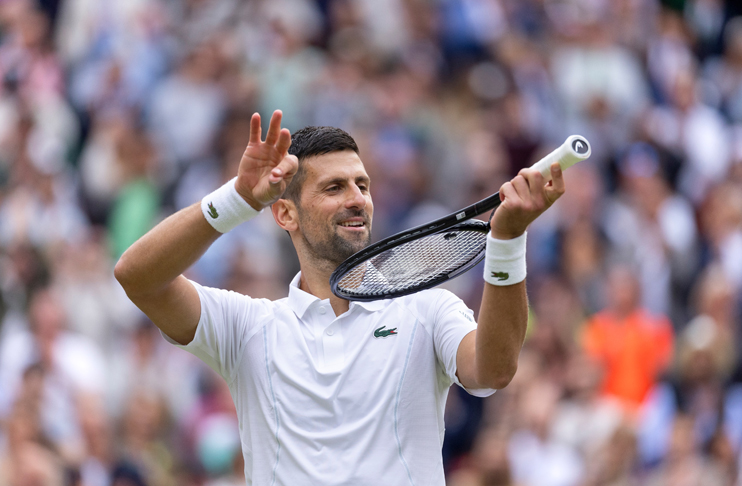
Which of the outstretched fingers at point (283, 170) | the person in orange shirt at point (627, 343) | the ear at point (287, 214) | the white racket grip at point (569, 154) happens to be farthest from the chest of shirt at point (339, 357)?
the person in orange shirt at point (627, 343)

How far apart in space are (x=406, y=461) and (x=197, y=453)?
484 centimetres

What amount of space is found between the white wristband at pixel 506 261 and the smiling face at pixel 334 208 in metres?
0.71

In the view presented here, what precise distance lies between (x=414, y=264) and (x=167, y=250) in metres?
0.91

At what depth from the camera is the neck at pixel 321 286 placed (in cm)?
379

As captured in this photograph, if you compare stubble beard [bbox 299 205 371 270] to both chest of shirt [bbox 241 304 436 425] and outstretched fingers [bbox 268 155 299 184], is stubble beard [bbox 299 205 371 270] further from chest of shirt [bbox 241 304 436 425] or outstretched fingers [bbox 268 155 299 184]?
outstretched fingers [bbox 268 155 299 184]

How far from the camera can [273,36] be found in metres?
11.3

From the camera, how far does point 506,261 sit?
3.13 meters

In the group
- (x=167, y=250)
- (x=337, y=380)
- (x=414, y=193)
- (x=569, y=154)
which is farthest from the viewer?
(x=414, y=193)

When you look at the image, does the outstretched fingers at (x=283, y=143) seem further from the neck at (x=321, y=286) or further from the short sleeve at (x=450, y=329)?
the short sleeve at (x=450, y=329)

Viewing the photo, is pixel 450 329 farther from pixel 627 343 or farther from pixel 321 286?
pixel 627 343

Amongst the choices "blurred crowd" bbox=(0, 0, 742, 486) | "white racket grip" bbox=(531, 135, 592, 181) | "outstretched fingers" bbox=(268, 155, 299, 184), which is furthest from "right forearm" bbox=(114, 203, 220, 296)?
"blurred crowd" bbox=(0, 0, 742, 486)

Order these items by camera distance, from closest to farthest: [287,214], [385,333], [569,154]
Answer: [569,154] → [385,333] → [287,214]

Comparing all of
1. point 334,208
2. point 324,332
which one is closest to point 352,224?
point 334,208

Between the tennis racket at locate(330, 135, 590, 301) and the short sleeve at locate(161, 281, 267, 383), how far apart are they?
0.37 m
